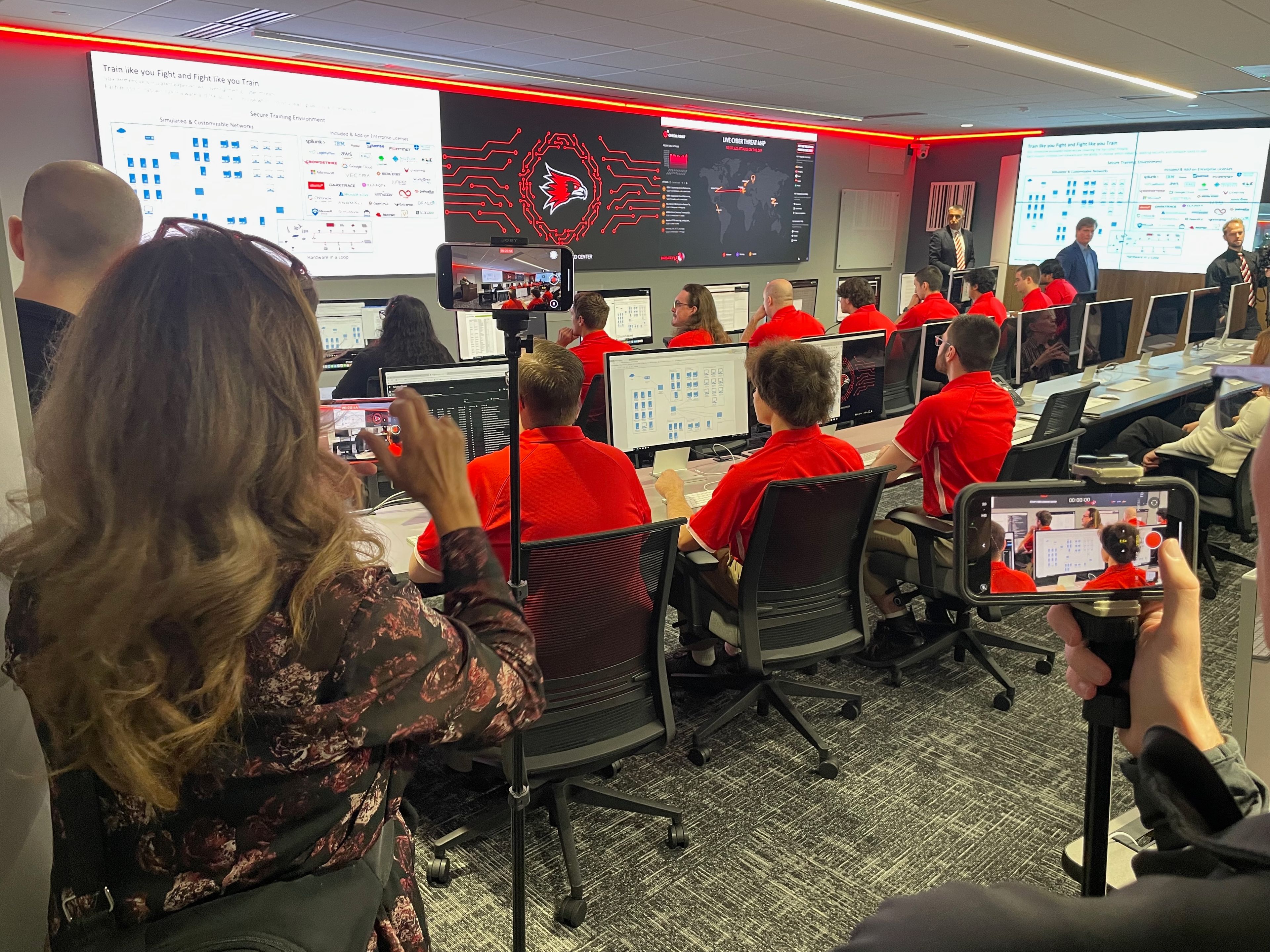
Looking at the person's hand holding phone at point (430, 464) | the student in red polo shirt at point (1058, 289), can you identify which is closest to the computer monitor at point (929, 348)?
the student in red polo shirt at point (1058, 289)

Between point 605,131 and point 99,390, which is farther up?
point 605,131

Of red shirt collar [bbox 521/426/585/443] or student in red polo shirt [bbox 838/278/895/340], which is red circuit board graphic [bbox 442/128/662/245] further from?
red shirt collar [bbox 521/426/585/443]

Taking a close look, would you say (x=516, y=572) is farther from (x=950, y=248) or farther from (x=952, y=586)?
(x=950, y=248)

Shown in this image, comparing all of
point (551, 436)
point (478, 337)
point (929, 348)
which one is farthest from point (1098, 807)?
point (478, 337)

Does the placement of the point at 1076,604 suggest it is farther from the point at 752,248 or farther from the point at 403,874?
the point at 752,248

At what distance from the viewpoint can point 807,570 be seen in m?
2.42

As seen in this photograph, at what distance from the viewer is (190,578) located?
30.1 inches

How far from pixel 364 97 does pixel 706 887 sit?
19.1ft

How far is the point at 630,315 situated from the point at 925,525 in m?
3.35

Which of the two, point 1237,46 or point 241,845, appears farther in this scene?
point 1237,46

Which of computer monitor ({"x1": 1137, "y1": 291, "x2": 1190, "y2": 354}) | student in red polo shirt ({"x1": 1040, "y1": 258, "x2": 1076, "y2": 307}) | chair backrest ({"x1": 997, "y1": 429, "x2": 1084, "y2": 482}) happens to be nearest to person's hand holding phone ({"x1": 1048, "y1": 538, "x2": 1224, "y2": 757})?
chair backrest ({"x1": 997, "y1": 429, "x2": 1084, "y2": 482})

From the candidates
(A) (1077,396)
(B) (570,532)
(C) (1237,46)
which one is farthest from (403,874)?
(C) (1237,46)

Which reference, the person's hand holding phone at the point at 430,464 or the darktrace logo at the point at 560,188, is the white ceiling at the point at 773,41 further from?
the person's hand holding phone at the point at 430,464

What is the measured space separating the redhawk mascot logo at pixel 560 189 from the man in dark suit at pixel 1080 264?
16.2 ft
